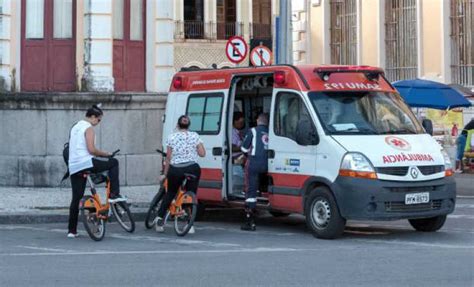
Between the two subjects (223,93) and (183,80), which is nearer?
(223,93)

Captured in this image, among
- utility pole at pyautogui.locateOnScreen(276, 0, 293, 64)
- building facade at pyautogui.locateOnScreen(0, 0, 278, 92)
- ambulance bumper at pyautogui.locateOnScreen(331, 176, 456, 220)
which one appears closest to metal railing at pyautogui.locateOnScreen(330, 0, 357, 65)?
utility pole at pyautogui.locateOnScreen(276, 0, 293, 64)

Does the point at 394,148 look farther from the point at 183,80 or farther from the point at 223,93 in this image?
the point at 183,80

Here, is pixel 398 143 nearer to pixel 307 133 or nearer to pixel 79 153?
pixel 307 133

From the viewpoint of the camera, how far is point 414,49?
95.8 feet

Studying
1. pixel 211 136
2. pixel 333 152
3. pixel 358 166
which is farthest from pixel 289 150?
pixel 211 136

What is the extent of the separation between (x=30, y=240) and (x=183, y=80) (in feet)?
13.0

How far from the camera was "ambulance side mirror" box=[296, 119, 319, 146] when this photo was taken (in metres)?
13.4

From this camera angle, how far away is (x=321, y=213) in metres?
13.3

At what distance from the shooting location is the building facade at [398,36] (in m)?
27.9

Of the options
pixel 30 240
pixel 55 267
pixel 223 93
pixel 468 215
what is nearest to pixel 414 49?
pixel 468 215

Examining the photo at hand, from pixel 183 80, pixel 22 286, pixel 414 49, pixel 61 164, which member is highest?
pixel 414 49

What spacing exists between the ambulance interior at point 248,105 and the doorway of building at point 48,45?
197 inches

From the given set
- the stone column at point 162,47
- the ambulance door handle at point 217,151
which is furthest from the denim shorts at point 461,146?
the ambulance door handle at point 217,151

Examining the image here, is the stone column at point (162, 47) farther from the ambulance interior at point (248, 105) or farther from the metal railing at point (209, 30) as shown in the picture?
the metal railing at point (209, 30)
